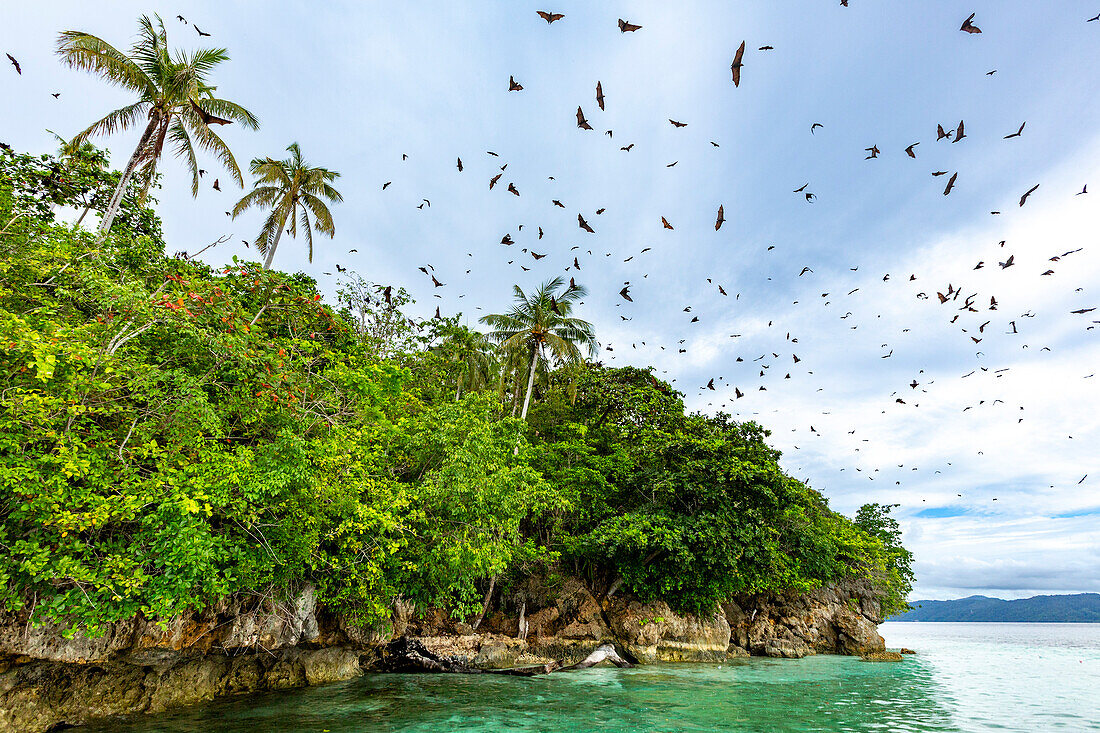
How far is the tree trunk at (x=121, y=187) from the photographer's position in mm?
12023

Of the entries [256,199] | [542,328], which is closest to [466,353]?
[542,328]

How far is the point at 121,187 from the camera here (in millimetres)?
12773

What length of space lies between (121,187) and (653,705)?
60.6 feet

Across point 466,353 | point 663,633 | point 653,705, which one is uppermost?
point 466,353

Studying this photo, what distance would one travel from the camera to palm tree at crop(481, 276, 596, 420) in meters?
24.7

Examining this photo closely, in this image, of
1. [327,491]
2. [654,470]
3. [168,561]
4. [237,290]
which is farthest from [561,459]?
[168,561]

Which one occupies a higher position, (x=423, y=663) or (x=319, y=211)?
(x=319, y=211)

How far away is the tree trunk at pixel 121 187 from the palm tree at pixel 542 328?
14.6m

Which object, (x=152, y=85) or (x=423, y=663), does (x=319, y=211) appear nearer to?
(x=152, y=85)

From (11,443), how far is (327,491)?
5282 mm

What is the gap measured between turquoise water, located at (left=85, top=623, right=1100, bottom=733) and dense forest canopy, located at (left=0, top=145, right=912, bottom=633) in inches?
83.7

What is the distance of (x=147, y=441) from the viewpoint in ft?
27.1

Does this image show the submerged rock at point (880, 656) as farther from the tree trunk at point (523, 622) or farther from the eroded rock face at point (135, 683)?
the eroded rock face at point (135, 683)

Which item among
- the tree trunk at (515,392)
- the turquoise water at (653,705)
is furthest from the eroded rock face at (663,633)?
the tree trunk at (515,392)
